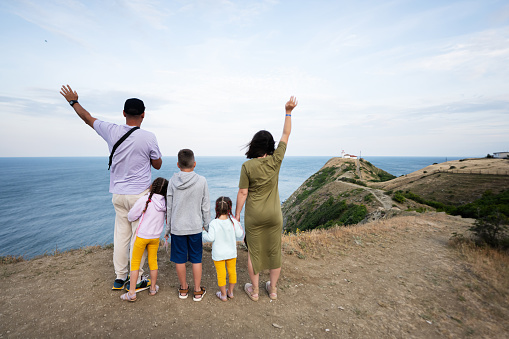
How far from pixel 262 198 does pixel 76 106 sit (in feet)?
10.4

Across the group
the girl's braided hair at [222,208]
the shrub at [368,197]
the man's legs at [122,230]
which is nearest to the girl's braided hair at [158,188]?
the man's legs at [122,230]

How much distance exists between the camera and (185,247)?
3.54 metres

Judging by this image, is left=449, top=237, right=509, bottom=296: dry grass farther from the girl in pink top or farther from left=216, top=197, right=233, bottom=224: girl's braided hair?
the girl in pink top

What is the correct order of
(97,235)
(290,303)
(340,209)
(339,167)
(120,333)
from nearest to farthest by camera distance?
(120,333), (290,303), (340,209), (97,235), (339,167)

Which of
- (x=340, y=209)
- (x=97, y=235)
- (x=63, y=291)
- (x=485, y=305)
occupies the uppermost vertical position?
(x=63, y=291)

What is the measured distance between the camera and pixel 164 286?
4129 millimetres

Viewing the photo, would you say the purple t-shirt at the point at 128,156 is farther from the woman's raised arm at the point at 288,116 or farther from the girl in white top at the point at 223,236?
the woman's raised arm at the point at 288,116

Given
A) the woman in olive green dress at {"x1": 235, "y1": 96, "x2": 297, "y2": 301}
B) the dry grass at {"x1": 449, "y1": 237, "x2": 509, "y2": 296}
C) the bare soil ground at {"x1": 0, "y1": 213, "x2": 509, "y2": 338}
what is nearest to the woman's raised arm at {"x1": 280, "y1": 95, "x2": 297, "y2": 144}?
the woman in olive green dress at {"x1": 235, "y1": 96, "x2": 297, "y2": 301}

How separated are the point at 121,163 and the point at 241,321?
3017 millimetres

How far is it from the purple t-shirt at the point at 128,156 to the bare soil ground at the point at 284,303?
6.19ft

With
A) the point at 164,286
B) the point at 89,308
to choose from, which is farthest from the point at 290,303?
the point at 89,308

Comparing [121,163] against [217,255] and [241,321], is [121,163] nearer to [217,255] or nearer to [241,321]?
[217,255]

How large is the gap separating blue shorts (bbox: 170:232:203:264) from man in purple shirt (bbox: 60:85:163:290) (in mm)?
718

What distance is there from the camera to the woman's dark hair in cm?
357
